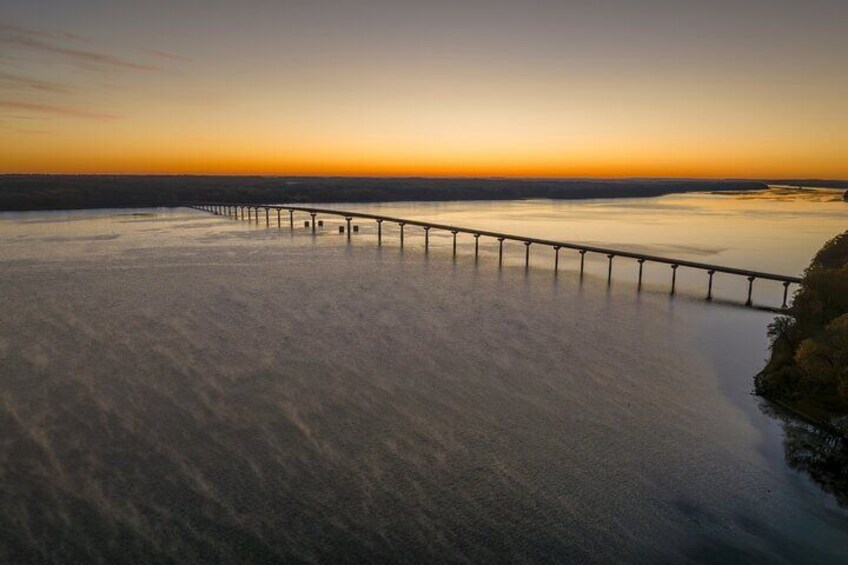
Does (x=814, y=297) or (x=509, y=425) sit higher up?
(x=814, y=297)

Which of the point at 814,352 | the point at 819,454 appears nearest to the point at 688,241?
the point at 814,352

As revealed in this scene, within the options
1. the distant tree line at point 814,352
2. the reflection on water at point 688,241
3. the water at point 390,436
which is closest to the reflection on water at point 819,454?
the water at point 390,436

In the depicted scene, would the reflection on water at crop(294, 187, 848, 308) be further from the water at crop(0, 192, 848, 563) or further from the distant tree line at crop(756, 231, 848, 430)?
the distant tree line at crop(756, 231, 848, 430)

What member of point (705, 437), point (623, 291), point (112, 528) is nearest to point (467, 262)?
point (623, 291)

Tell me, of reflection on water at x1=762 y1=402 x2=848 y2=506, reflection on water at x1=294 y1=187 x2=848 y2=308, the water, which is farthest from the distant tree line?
reflection on water at x1=294 y1=187 x2=848 y2=308

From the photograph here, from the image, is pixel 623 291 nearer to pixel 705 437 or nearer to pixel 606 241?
pixel 705 437

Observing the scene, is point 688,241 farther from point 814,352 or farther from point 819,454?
point 819,454
